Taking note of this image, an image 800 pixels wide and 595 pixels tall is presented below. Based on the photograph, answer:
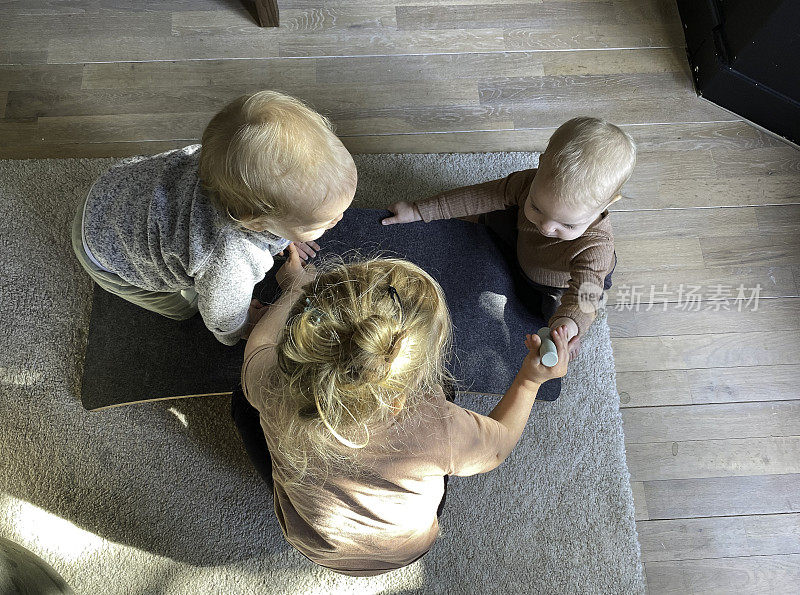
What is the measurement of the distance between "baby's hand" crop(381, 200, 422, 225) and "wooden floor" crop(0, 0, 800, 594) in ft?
0.69

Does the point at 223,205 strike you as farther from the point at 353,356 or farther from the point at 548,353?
the point at 548,353

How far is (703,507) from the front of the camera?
1.18 m

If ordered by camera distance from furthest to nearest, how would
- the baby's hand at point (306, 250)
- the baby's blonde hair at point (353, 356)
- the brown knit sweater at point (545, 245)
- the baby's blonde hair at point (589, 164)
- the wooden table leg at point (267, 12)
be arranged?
the wooden table leg at point (267, 12)
the baby's hand at point (306, 250)
the brown knit sweater at point (545, 245)
the baby's blonde hair at point (589, 164)
the baby's blonde hair at point (353, 356)

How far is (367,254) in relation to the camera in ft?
3.97

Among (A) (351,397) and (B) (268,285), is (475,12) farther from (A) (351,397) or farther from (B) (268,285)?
(A) (351,397)

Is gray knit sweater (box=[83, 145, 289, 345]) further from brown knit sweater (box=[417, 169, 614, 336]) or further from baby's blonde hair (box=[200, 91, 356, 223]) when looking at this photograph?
brown knit sweater (box=[417, 169, 614, 336])

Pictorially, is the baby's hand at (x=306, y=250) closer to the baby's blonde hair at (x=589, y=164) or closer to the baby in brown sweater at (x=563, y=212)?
the baby in brown sweater at (x=563, y=212)

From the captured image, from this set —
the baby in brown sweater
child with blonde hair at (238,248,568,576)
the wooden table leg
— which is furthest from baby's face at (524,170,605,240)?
the wooden table leg

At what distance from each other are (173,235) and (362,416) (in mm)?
360

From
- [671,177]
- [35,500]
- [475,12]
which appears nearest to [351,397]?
[35,500]

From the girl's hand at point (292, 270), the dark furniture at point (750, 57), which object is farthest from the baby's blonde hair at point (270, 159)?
the dark furniture at point (750, 57)

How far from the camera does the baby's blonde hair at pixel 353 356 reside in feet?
2.04

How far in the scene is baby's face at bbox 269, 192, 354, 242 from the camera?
749mm

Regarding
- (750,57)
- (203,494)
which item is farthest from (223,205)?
(750,57)
